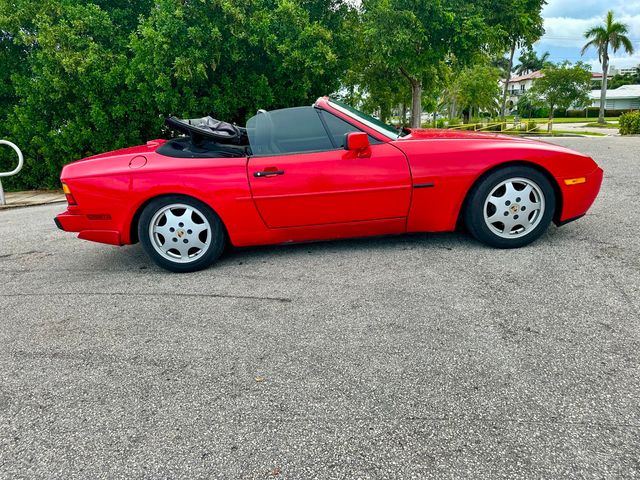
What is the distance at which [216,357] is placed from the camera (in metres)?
2.45

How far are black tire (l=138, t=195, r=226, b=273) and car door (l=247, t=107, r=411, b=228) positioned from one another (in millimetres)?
471

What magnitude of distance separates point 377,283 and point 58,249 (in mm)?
3648

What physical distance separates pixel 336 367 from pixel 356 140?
1.91m

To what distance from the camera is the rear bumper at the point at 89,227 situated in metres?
3.89

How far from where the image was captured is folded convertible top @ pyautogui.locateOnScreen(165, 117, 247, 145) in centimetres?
391

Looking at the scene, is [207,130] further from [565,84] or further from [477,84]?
[565,84]

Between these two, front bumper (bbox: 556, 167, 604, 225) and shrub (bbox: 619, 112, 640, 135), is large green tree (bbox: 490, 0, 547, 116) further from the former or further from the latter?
front bumper (bbox: 556, 167, 604, 225)

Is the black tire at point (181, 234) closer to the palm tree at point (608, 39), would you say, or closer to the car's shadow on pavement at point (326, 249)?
the car's shadow on pavement at point (326, 249)

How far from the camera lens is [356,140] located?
353 centimetres

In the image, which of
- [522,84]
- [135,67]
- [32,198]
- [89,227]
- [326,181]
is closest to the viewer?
[326,181]

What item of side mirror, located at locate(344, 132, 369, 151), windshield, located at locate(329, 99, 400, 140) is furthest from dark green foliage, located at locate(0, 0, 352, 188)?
side mirror, located at locate(344, 132, 369, 151)

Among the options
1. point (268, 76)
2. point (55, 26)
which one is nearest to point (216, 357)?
point (268, 76)

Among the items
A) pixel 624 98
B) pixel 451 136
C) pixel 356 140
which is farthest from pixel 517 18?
pixel 624 98

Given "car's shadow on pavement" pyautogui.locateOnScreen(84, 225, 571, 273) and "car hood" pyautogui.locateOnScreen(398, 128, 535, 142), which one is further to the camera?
"car's shadow on pavement" pyautogui.locateOnScreen(84, 225, 571, 273)
